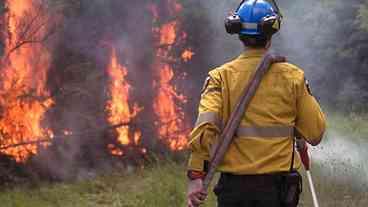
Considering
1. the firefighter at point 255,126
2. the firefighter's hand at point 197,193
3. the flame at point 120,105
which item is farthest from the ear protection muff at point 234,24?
the flame at point 120,105

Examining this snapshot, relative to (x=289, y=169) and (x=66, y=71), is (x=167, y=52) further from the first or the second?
(x=289, y=169)

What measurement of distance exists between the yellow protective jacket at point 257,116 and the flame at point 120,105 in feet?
20.6

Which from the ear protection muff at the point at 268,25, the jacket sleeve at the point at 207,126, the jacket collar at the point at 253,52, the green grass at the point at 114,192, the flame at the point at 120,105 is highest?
the ear protection muff at the point at 268,25

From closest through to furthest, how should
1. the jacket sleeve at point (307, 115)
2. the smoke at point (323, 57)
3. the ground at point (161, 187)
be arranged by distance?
1. the jacket sleeve at point (307, 115)
2. the ground at point (161, 187)
3. the smoke at point (323, 57)

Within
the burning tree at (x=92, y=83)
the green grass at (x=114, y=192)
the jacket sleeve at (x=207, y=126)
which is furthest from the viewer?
the burning tree at (x=92, y=83)

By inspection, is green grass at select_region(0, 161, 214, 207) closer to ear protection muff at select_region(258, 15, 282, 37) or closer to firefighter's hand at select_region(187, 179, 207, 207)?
firefighter's hand at select_region(187, 179, 207, 207)

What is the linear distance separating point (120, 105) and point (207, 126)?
6.57 m

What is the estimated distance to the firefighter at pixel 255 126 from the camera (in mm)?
3469

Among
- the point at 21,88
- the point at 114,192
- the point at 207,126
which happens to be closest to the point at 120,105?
the point at 21,88

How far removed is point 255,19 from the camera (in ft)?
11.6

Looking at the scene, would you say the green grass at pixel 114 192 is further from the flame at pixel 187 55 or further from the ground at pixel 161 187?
the flame at pixel 187 55

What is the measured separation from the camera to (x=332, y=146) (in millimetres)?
9719

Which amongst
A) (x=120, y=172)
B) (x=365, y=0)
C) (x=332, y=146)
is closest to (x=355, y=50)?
(x=365, y=0)

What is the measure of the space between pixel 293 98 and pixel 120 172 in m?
6.22
